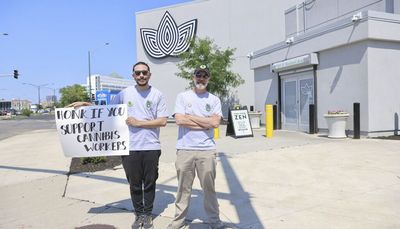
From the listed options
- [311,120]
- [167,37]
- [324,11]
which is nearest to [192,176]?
[311,120]

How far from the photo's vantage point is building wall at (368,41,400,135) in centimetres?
1318

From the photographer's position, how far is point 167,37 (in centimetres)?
3362

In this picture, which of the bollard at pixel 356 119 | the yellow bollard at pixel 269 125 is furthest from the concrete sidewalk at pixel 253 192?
the yellow bollard at pixel 269 125

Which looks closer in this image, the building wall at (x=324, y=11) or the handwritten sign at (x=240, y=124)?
the handwritten sign at (x=240, y=124)

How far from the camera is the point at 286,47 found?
1786 cm

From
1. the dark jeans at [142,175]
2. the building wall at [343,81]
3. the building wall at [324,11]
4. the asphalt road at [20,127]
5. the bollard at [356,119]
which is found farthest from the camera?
the asphalt road at [20,127]

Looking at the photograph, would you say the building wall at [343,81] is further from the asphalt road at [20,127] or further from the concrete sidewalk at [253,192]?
the asphalt road at [20,127]

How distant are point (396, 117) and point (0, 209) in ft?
42.0

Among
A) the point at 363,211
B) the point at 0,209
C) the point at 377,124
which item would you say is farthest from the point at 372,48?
the point at 0,209

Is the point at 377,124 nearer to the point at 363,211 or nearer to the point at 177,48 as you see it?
the point at 363,211

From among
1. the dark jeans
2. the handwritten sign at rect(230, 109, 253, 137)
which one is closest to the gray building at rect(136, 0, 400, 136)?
the handwritten sign at rect(230, 109, 253, 137)

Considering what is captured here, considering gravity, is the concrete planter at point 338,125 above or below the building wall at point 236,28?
below

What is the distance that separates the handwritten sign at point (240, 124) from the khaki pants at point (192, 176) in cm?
989

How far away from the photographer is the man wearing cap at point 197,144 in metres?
4.38
